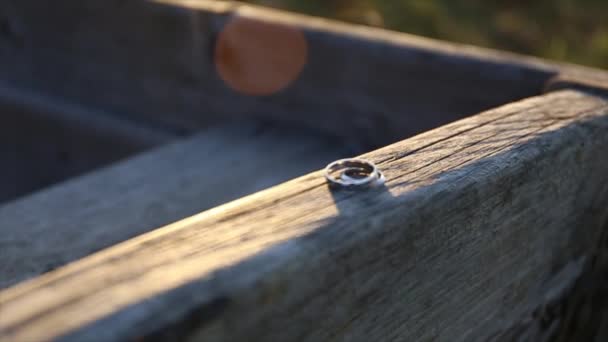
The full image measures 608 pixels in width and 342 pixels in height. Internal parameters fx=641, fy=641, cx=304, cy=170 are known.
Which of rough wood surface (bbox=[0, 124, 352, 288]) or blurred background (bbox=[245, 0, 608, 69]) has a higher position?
blurred background (bbox=[245, 0, 608, 69])

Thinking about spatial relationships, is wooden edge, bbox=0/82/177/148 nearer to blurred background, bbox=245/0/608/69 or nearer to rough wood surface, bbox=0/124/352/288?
rough wood surface, bbox=0/124/352/288

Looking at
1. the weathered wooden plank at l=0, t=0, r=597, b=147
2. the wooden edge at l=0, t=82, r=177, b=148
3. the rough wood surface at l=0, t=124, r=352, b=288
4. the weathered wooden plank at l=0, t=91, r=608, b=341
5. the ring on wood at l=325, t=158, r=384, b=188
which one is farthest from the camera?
the wooden edge at l=0, t=82, r=177, b=148

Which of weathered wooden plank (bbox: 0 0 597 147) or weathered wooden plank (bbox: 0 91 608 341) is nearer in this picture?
weathered wooden plank (bbox: 0 91 608 341)

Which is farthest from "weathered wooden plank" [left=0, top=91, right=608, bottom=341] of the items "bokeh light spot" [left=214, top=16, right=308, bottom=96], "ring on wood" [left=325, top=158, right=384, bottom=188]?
"bokeh light spot" [left=214, top=16, right=308, bottom=96]

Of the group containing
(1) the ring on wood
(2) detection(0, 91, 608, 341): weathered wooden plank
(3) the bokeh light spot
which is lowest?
(2) detection(0, 91, 608, 341): weathered wooden plank

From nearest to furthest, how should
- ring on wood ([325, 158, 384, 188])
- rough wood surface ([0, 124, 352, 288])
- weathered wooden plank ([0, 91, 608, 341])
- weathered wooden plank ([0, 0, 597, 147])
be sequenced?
1. weathered wooden plank ([0, 91, 608, 341])
2. ring on wood ([325, 158, 384, 188])
3. rough wood surface ([0, 124, 352, 288])
4. weathered wooden plank ([0, 0, 597, 147])

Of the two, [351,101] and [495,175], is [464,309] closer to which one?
[495,175]

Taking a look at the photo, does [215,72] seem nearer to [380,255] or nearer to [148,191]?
[148,191]
